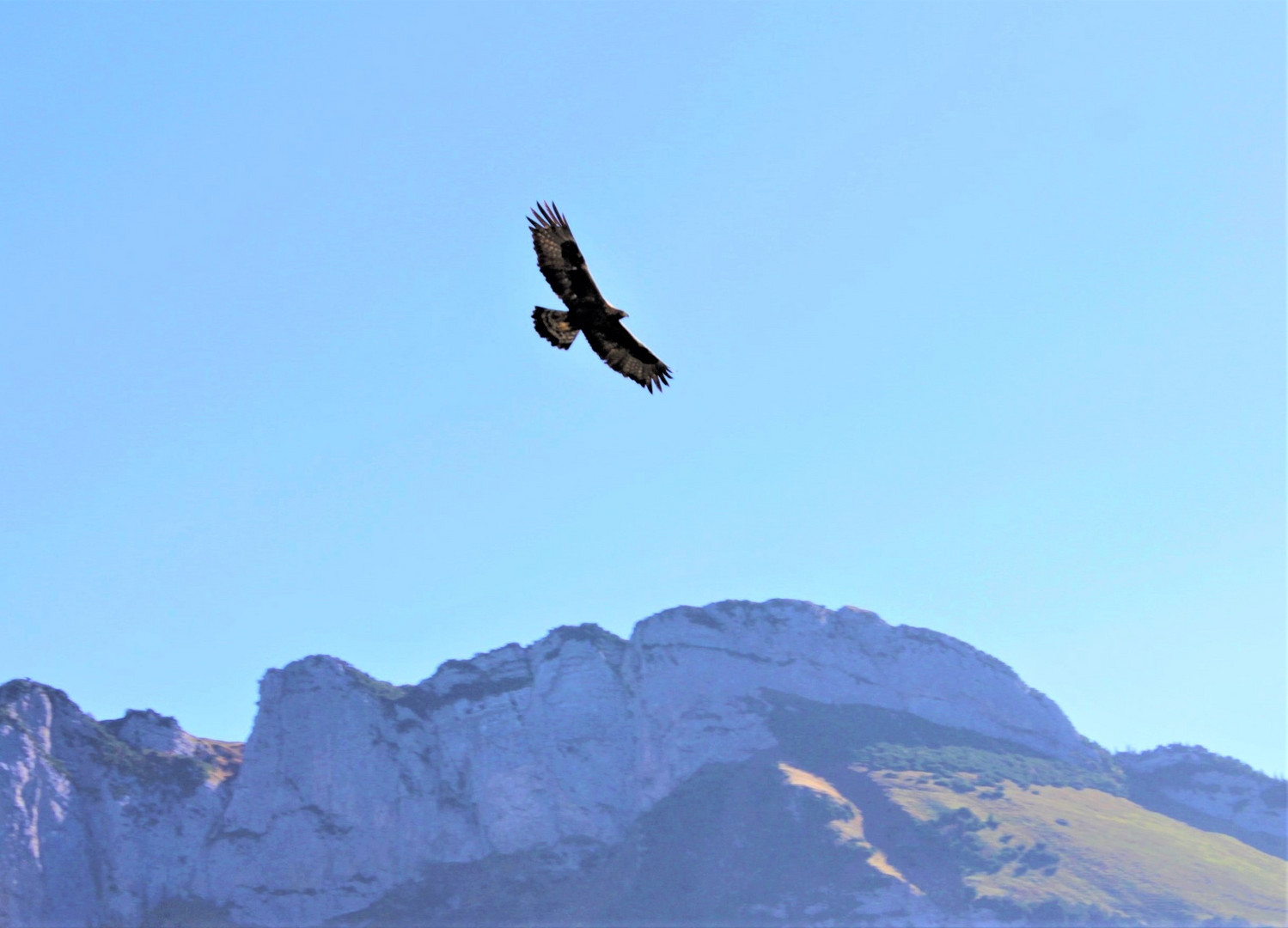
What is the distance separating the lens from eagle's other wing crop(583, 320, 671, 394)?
91.2 ft

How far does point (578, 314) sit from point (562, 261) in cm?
133

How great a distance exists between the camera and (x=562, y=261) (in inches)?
1046

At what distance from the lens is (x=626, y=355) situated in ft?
92.9

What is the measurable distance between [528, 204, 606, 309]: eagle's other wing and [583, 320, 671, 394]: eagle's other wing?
0.95 metres

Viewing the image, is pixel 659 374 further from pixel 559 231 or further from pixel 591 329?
pixel 559 231

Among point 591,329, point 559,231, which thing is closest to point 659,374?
point 591,329

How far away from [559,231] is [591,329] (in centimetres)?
251

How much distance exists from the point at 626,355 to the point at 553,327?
1719 mm

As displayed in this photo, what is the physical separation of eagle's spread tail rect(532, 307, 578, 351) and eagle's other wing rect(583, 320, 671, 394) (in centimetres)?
39

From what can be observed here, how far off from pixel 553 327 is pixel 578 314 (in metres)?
0.65

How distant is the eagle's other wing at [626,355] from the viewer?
27812 mm

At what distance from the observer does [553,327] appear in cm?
2773

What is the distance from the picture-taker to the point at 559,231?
26.3 metres

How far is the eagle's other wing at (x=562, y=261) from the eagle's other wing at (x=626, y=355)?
0.95m
